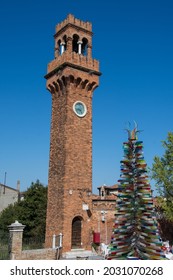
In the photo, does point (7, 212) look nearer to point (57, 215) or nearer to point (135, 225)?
point (57, 215)

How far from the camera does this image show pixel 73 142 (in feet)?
68.1

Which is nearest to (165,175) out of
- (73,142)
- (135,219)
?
(73,142)

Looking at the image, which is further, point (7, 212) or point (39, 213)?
point (7, 212)

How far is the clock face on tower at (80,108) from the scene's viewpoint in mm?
21452

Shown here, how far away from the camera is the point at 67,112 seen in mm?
20828

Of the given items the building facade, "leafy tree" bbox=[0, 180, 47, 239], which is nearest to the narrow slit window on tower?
the building facade

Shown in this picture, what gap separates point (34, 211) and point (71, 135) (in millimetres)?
9788

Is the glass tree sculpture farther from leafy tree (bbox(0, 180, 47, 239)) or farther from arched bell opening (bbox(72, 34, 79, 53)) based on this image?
leafy tree (bbox(0, 180, 47, 239))

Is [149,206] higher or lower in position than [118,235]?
higher

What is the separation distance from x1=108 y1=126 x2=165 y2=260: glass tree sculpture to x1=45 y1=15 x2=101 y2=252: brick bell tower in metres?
11.1

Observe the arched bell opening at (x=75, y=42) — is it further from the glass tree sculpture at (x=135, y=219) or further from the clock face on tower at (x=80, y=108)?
the glass tree sculpture at (x=135, y=219)

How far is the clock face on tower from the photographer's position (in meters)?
21.5
